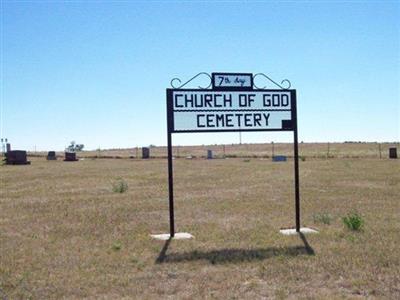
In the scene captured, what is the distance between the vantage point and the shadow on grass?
7.86 m

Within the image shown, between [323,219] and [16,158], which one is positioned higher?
[16,158]

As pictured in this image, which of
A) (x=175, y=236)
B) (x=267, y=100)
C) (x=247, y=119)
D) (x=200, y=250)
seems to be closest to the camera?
(x=200, y=250)

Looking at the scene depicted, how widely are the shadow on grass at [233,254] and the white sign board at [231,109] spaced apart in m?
2.49

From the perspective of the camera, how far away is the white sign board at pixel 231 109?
32.8ft

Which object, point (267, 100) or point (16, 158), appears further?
point (16, 158)

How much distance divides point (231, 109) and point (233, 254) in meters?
3.04

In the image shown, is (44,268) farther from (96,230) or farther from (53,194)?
(53,194)

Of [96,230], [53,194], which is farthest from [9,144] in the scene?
[96,230]

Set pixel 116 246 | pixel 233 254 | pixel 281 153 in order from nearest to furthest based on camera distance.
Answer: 1. pixel 233 254
2. pixel 116 246
3. pixel 281 153

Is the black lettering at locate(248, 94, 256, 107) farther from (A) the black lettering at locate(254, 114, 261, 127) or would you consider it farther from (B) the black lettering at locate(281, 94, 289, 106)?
(B) the black lettering at locate(281, 94, 289, 106)

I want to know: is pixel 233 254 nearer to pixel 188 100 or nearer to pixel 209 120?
pixel 209 120

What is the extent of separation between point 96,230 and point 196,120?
2914mm

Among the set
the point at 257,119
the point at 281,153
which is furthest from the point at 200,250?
the point at 281,153

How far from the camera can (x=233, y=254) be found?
26.8 feet
